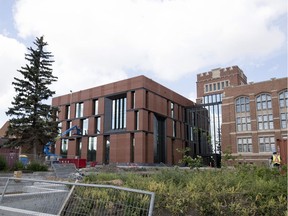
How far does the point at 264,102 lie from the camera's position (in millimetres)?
50375

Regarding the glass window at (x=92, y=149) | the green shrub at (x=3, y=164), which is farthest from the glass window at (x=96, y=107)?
the green shrub at (x=3, y=164)

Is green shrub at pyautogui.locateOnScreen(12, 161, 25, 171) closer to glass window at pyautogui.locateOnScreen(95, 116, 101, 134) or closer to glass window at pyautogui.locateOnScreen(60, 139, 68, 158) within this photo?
glass window at pyautogui.locateOnScreen(95, 116, 101, 134)

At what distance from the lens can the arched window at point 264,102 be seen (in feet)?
163

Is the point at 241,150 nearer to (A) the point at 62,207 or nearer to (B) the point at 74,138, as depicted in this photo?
(B) the point at 74,138

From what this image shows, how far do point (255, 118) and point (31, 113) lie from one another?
3699 cm

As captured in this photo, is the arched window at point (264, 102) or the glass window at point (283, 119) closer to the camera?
the glass window at point (283, 119)

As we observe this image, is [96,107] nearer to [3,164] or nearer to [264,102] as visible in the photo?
[264,102]

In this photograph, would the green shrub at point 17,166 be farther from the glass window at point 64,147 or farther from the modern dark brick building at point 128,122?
the glass window at point 64,147

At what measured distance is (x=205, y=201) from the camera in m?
5.43

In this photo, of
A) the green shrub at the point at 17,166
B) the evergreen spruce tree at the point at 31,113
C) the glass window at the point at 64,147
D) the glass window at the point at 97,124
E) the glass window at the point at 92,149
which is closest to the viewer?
the green shrub at the point at 17,166

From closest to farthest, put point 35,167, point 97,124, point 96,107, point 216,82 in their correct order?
point 35,167 → point 97,124 → point 96,107 → point 216,82

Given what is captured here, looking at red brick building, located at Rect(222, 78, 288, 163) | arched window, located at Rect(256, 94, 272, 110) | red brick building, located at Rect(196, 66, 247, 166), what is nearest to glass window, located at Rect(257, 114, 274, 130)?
red brick building, located at Rect(222, 78, 288, 163)

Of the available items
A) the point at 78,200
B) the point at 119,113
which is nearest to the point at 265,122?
the point at 119,113

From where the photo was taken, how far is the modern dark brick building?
51.3 m
